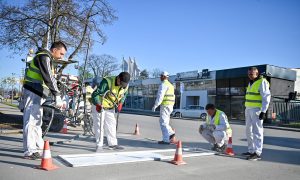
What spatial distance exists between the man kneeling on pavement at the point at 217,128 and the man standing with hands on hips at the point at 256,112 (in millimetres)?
657

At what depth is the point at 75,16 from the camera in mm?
11344

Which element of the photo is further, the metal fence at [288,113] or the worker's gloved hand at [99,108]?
the metal fence at [288,113]

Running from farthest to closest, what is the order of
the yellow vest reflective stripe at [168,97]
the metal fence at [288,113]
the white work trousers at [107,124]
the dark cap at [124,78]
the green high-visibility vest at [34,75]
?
the metal fence at [288,113] < the yellow vest reflective stripe at [168,97] < the white work trousers at [107,124] < the dark cap at [124,78] < the green high-visibility vest at [34,75]

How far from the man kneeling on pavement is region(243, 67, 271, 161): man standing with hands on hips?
657 millimetres

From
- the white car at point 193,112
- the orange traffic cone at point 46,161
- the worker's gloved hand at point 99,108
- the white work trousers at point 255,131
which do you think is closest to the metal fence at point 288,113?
the white car at point 193,112

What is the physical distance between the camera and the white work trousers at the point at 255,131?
702cm

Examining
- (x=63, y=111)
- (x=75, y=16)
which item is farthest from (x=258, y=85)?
(x=75, y=16)

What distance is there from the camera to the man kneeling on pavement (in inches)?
302

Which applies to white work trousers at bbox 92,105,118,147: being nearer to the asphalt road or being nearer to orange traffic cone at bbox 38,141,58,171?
the asphalt road

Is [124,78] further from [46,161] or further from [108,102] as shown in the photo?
[46,161]

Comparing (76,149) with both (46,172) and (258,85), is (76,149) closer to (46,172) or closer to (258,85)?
(46,172)

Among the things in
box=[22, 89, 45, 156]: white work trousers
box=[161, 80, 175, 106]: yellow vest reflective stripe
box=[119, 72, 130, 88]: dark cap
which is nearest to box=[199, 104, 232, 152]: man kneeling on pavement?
box=[161, 80, 175, 106]: yellow vest reflective stripe

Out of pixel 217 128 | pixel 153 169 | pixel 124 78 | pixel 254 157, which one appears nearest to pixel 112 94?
pixel 124 78

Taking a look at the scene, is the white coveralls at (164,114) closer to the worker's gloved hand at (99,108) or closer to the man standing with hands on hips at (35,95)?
the worker's gloved hand at (99,108)
